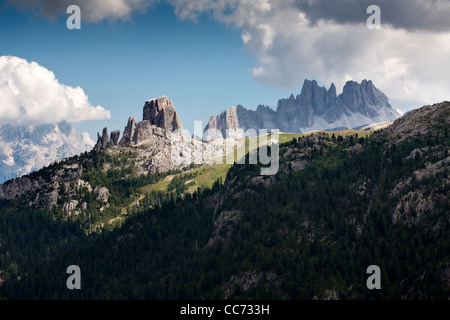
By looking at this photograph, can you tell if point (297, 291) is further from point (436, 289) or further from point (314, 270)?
point (436, 289)

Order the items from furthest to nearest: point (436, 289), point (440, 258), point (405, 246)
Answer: point (405, 246)
point (440, 258)
point (436, 289)
